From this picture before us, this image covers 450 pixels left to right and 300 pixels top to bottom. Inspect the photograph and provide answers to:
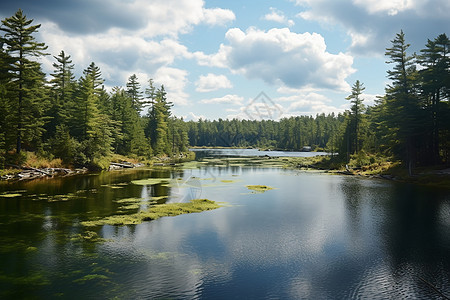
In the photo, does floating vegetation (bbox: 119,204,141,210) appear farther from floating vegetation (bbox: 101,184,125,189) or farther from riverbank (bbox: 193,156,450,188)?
riverbank (bbox: 193,156,450,188)

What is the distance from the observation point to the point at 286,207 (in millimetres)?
33125

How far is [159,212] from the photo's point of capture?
28.9 metres

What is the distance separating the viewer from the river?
47.5 ft

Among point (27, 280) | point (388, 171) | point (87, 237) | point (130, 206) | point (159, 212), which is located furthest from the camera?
point (388, 171)

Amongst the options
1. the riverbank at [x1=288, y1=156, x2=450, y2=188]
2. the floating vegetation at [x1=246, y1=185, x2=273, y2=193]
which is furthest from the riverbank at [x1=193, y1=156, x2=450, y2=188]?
the floating vegetation at [x1=246, y1=185, x2=273, y2=193]

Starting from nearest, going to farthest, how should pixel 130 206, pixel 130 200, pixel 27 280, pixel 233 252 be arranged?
1. pixel 27 280
2. pixel 233 252
3. pixel 130 206
4. pixel 130 200

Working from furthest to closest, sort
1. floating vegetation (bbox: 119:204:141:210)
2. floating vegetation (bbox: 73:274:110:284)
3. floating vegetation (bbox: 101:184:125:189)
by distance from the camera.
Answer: floating vegetation (bbox: 101:184:125:189) < floating vegetation (bbox: 119:204:141:210) < floating vegetation (bbox: 73:274:110:284)

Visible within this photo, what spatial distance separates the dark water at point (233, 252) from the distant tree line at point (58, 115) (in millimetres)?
26003

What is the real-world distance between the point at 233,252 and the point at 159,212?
11913 mm

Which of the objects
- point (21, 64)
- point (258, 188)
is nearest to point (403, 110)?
point (258, 188)

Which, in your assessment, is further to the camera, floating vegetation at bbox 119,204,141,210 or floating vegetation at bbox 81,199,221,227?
floating vegetation at bbox 119,204,141,210

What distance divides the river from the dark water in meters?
0.07

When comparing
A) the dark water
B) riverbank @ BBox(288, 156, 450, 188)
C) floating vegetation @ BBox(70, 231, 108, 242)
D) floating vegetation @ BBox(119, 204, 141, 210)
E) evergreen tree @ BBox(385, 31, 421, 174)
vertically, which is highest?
evergreen tree @ BBox(385, 31, 421, 174)

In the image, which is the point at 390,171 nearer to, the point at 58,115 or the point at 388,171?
the point at 388,171
